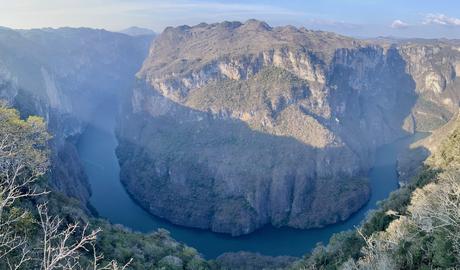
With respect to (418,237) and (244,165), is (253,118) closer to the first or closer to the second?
(244,165)

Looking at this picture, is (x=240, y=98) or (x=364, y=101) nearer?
(x=240, y=98)

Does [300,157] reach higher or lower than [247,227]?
higher

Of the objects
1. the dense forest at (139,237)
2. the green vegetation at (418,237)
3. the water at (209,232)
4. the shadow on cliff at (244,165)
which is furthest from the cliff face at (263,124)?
the green vegetation at (418,237)

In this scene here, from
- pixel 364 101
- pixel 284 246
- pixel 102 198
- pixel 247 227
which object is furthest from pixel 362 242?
pixel 364 101

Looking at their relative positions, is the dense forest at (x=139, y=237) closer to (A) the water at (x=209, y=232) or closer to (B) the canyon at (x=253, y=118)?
(A) the water at (x=209, y=232)

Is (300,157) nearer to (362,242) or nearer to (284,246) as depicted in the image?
(284,246)

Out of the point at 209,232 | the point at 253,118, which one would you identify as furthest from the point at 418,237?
the point at 253,118

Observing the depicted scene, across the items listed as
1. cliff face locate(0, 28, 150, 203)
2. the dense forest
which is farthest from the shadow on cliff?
the dense forest
